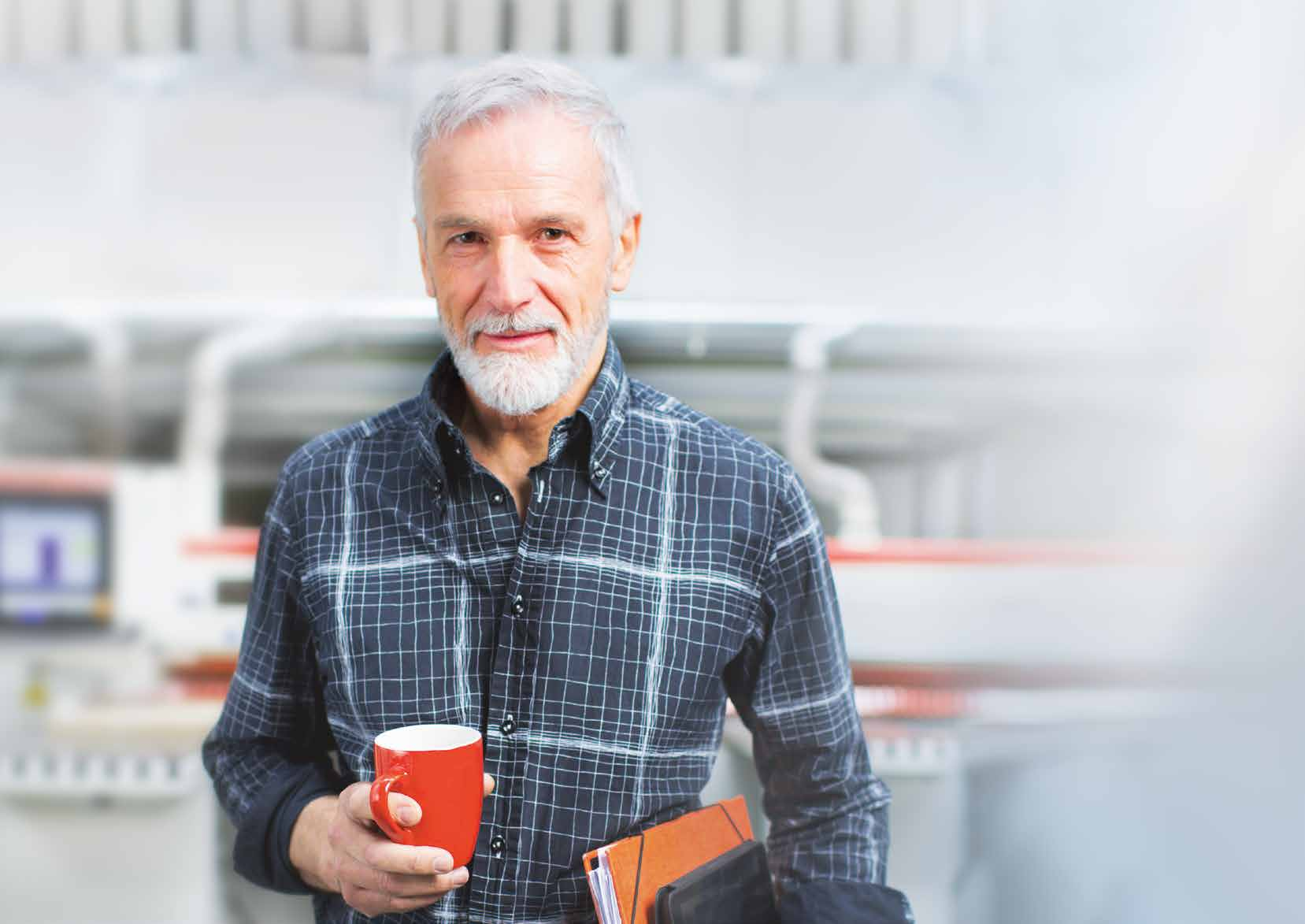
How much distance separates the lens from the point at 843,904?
648mm

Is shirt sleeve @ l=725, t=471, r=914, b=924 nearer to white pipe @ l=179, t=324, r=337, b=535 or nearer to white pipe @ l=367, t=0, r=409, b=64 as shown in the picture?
white pipe @ l=367, t=0, r=409, b=64

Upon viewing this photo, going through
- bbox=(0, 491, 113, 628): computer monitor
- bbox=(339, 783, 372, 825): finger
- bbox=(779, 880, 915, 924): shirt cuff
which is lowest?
bbox=(0, 491, 113, 628): computer monitor

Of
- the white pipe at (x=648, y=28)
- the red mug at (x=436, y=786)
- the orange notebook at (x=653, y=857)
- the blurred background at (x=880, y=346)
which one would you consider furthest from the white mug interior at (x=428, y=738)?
the white pipe at (x=648, y=28)

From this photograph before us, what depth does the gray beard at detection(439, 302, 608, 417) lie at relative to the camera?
0.60 m

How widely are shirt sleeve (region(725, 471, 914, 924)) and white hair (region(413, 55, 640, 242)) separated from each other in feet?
0.86

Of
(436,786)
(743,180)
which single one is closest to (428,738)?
(436,786)

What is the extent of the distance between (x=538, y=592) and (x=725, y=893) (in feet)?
0.77

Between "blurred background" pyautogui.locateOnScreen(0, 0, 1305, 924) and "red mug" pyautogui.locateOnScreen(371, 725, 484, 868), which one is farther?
"blurred background" pyautogui.locateOnScreen(0, 0, 1305, 924)

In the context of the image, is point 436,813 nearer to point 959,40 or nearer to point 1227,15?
point 959,40

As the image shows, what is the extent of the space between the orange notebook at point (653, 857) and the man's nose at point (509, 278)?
13.3 inches

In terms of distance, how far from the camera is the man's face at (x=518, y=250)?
587 millimetres

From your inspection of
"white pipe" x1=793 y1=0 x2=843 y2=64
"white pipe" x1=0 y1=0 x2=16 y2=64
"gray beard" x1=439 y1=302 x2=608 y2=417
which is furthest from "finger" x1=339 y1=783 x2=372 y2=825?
"white pipe" x1=0 y1=0 x2=16 y2=64

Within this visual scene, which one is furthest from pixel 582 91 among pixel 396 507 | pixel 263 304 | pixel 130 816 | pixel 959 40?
pixel 130 816

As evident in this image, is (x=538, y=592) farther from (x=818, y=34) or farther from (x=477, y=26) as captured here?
(x=818, y=34)
